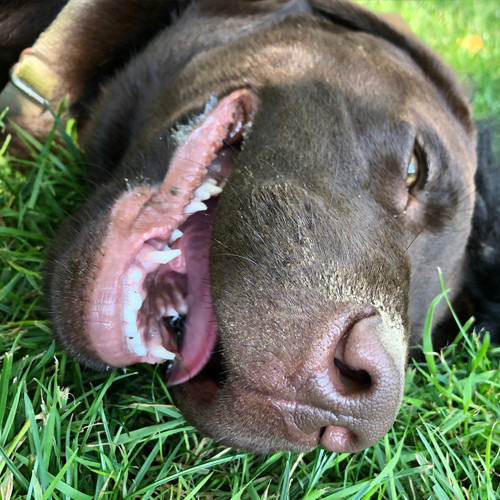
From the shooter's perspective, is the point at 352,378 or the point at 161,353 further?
the point at 161,353

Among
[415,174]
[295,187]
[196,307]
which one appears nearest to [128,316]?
[196,307]

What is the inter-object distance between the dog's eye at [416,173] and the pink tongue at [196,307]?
30.2 inches

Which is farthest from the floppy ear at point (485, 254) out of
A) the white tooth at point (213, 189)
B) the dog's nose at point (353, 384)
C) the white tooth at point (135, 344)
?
the white tooth at point (135, 344)

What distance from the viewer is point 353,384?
156cm

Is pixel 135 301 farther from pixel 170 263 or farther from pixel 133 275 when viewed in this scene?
pixel 170 263

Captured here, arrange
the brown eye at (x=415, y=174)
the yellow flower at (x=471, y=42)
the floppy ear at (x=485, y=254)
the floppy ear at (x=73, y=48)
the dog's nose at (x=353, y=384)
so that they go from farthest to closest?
the yellow flower at (x=471, y=42)
the floppy ear at (x=485, y=254)
the floppy ear at (x=73, y=48)
the brown eye at (x=415, y=174)
the dog's nose at (x=353, y=384)

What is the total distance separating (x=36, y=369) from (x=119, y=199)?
1.94 ft

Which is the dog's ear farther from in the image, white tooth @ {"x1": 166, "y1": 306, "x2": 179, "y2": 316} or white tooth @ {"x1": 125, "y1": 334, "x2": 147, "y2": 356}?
white tooth @ {"x1": 125, "y1": 334, "x2": 147, "y2": 356}

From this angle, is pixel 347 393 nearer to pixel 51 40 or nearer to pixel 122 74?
pixel 122 74

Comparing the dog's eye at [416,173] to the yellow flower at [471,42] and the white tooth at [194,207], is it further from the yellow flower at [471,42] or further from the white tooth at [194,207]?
the yellow flower at [471,42]

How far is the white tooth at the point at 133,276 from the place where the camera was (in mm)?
1726

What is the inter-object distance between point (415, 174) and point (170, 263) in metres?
0.99

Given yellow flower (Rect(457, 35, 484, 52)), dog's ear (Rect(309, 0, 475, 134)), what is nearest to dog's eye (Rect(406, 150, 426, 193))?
dog's ear (Rect(309, 0, 475, 134))

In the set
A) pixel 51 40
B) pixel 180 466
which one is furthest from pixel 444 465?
pixel 51 40
